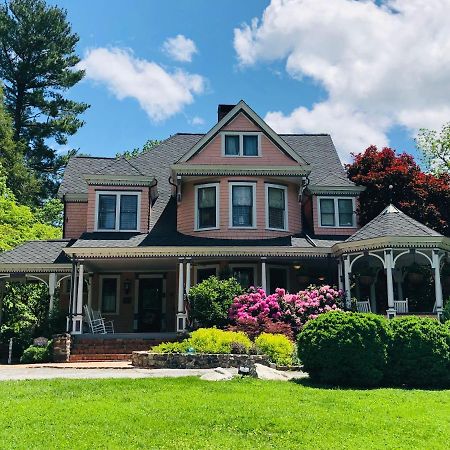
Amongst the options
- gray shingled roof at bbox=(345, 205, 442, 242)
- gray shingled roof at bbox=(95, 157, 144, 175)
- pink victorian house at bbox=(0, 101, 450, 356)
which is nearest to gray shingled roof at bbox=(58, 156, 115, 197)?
pink victorian house at bbox=(0, 101, 450, 356)

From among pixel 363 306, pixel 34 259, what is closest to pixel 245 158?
pixel 363 306

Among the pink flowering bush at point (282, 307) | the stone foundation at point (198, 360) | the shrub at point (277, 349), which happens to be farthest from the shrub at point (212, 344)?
the pink flowering bush at point (282, 307)

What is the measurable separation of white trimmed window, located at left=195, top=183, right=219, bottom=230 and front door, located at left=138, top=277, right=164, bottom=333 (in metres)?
3.09

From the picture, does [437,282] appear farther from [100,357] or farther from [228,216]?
[100,357]

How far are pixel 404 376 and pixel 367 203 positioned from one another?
1229 centimetres

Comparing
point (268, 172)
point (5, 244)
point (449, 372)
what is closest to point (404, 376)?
point (449, 372)

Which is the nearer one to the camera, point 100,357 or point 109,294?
point 100,357

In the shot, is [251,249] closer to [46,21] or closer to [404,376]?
[404,376]

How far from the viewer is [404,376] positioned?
11.1m

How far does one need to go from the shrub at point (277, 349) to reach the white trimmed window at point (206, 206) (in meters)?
7.40

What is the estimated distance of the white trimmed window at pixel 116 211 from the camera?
21.1m

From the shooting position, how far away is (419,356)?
1106 centimetres

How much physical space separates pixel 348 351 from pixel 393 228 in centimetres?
825

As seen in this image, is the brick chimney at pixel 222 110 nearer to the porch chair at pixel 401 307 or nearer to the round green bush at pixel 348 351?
the porch chair at pixel 401 307
